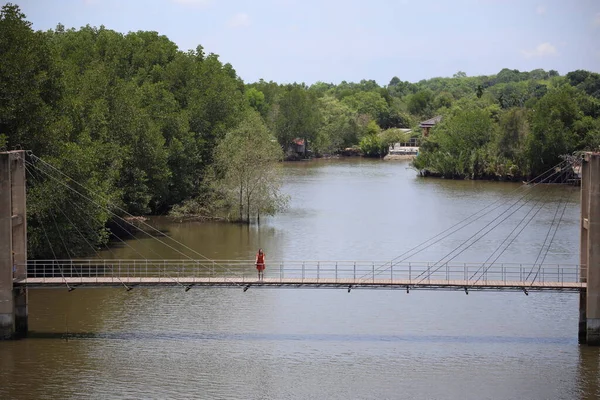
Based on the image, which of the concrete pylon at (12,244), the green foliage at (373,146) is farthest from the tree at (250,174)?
the green foliage at (373,146)

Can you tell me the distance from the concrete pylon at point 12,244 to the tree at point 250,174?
27.4 meters

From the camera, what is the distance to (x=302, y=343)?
34.1 m

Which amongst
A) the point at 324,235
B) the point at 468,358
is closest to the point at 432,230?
the point at 324,235

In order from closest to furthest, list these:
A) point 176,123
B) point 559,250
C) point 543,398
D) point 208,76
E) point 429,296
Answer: point 543,398 < point 429,296 < point 559,250 < point 176,123 < point 208,76

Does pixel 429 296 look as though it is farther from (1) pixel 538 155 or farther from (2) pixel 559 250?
(1) pixel 538 155

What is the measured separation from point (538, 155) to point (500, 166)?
5.23m

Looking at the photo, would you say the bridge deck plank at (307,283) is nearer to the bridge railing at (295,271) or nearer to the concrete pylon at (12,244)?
the concrete pylon at (12,244)

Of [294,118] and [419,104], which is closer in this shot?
[294,118]

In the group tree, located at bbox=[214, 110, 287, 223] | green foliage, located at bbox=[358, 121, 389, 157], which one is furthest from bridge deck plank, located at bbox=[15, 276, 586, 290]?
green foliage, located at bbox=[358, 121, 389, 157]

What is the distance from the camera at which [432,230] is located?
60.6 m

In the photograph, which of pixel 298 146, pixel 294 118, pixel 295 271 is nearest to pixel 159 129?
pixel 295 271

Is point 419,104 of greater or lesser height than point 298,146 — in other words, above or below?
above

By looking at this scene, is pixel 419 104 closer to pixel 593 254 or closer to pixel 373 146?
pixel 373 146

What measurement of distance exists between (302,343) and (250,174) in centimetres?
2834
